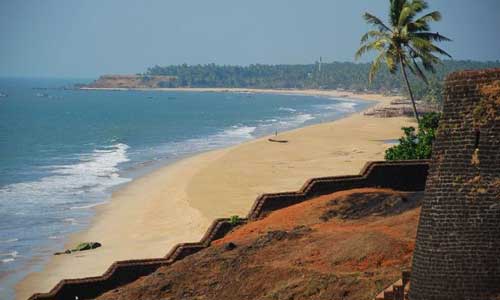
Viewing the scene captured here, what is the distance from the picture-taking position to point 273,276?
18.1 metres

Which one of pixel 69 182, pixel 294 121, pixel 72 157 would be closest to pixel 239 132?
pixel 294 121

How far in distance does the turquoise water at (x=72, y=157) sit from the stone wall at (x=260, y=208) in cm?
715

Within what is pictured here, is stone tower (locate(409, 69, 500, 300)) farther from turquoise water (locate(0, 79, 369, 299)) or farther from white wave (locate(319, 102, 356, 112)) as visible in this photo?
white wave (locate(319, 102, 356, 112))

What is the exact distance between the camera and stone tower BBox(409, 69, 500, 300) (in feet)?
34.6

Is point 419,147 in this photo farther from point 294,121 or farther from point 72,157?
point 294,121

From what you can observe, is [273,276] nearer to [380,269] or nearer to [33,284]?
[380,269]

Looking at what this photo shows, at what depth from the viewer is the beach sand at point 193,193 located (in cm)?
3244

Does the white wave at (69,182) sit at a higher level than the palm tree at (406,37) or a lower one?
lower

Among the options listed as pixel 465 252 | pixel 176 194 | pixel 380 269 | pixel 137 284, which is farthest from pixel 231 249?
pixel 176 194

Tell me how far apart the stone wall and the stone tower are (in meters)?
11.8

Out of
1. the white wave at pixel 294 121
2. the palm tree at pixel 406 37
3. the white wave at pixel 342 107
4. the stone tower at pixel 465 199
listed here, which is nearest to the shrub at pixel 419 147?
the palm tree at pixel 406 37

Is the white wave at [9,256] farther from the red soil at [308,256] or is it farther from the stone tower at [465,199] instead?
the stone tower at [465,199]

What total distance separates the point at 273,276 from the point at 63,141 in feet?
243

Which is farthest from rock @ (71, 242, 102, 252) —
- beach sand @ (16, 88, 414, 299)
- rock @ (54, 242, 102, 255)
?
beach sand @ (16, 88, 414, 299)
